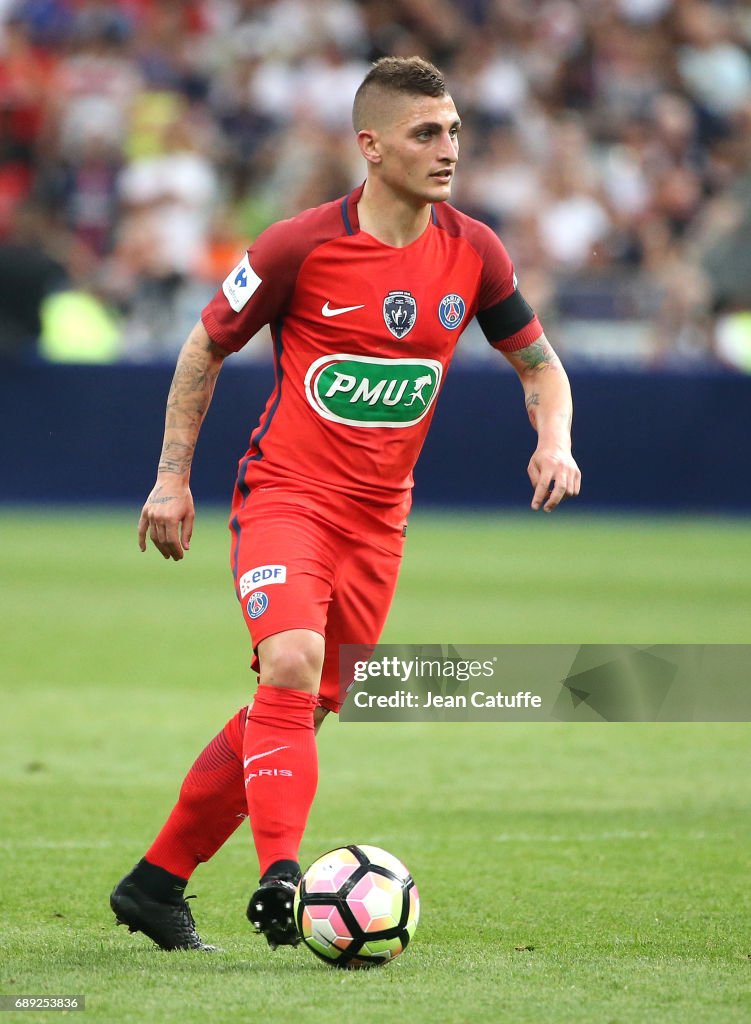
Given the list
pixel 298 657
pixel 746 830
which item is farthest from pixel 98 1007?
pixel 746 830

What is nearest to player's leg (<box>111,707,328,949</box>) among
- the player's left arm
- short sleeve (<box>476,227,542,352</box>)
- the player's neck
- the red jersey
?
the red jersey

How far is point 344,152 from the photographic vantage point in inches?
685

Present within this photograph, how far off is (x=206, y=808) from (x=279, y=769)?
483 millimetres

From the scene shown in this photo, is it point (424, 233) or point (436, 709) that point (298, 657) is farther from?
point (436, 709)

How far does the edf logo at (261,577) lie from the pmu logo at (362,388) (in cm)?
51

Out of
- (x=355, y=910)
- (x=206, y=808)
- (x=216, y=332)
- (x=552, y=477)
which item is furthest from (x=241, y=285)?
(x=355, y=910)

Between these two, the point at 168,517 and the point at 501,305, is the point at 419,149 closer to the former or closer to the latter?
the point at 501,305

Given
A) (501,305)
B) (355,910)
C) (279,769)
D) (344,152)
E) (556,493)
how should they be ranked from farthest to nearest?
(344,152)
(501,305)
(556,493)
(279,769)
(355,910)

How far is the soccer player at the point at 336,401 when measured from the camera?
4957 millimetres

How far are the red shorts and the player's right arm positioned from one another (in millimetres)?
169

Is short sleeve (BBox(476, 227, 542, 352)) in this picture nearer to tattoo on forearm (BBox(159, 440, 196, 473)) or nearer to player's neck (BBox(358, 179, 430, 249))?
player's neck (BBox(358, 179, 430, 249))

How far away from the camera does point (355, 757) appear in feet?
26.3

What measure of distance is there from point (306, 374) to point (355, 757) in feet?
11.0

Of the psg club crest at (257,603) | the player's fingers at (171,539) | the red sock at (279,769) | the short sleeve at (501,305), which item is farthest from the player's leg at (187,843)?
the short sleeve at (501,305)
